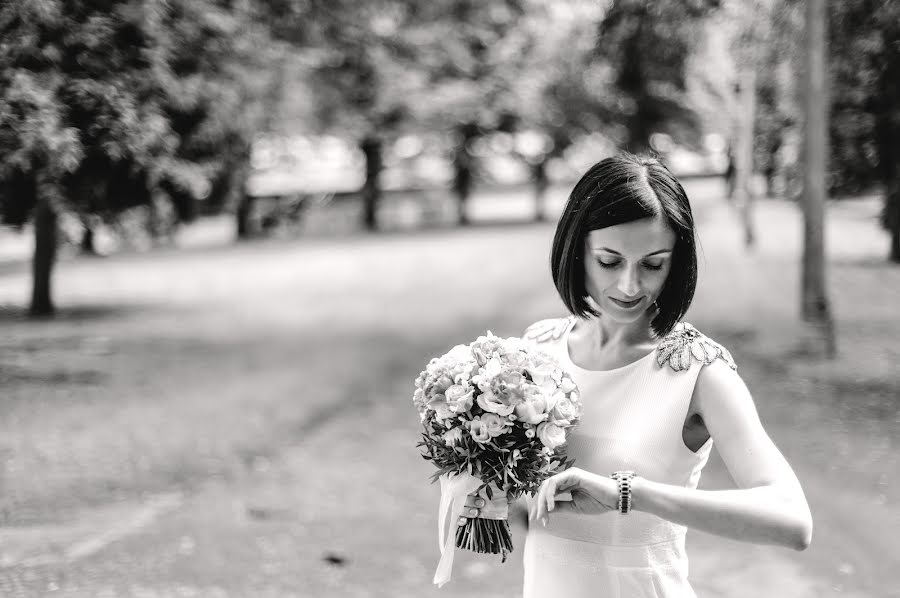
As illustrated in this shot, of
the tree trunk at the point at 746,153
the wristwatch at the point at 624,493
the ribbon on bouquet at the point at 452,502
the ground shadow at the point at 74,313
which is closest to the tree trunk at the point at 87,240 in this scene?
the ground shadow at the point at 74,313

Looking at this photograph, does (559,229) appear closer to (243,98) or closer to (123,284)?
(123,284)

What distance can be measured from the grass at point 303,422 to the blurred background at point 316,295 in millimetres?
29

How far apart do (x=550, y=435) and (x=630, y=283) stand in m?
0.32

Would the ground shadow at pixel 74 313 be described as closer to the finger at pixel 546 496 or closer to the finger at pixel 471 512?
the finger at pixel 471 512

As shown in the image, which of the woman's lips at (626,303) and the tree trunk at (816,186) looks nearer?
the woman's lips at (626,303)

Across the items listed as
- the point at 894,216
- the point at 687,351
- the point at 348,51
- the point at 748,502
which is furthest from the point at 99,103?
the point at 894,216

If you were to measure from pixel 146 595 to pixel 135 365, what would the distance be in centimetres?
392

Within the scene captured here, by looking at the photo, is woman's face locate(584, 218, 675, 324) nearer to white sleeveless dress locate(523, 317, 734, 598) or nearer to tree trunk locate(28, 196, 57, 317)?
white sleeveless dress locate(523, 317, 734, 598)

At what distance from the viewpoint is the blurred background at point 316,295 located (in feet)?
17.3

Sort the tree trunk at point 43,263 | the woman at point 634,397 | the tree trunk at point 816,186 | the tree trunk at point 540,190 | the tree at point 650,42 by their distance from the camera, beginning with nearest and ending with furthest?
Result: the woman at point 634,397 → the tree trunk at point 43,263 → the tree trunk at point 816,186 → the tree at point 650,42 → the tree trunk at point 540,190

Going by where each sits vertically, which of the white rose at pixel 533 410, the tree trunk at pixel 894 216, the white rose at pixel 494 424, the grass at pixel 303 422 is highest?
the tree trunk at pixel 894 216

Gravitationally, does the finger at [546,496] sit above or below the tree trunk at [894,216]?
below

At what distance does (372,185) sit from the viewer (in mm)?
28141

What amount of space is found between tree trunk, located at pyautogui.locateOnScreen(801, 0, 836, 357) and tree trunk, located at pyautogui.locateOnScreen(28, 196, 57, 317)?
22.4ft
